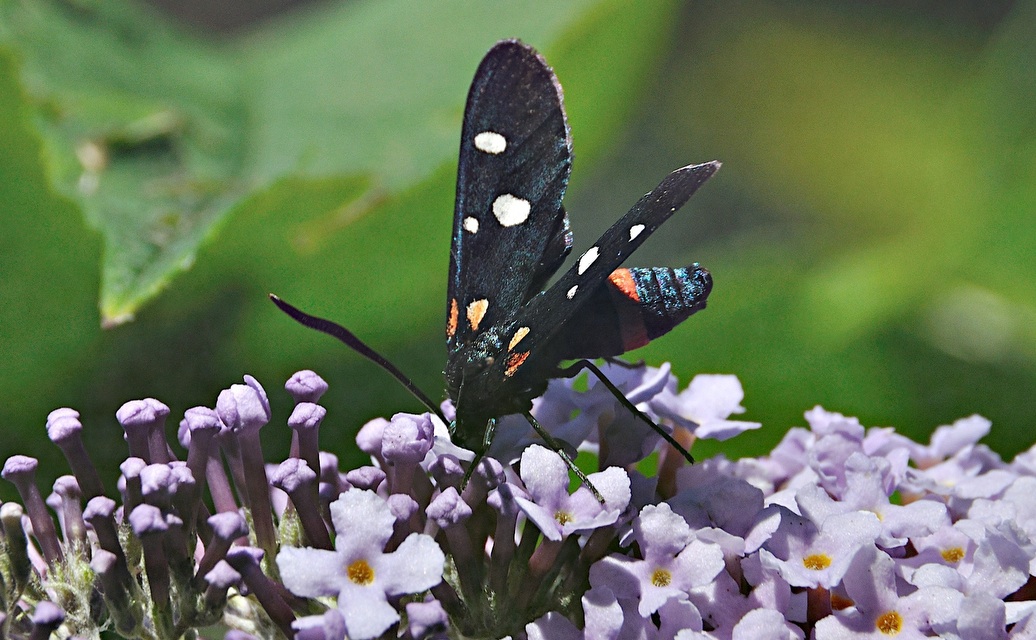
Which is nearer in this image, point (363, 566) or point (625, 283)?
point (363, 566)

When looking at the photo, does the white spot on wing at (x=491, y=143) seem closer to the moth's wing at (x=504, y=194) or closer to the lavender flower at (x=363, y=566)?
the moth's wing at (x=504, y=194)

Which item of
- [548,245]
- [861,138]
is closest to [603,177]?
[861,138]

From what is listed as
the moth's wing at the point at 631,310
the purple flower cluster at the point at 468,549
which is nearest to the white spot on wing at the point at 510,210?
the moth's wing at the point at 631,310

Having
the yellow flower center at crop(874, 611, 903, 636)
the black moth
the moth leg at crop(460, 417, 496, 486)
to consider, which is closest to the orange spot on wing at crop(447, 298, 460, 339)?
the black moth

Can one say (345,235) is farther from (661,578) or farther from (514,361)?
(661,578)

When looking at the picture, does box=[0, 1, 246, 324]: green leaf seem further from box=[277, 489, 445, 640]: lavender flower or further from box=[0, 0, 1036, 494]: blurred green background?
box=[277, 489, 445, 640]: lavender flower

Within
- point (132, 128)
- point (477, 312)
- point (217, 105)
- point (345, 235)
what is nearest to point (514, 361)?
point (477, 312)

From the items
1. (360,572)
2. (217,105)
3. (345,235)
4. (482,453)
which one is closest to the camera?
(360,572)
